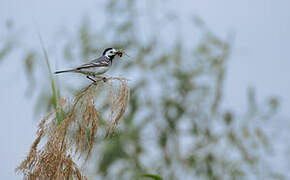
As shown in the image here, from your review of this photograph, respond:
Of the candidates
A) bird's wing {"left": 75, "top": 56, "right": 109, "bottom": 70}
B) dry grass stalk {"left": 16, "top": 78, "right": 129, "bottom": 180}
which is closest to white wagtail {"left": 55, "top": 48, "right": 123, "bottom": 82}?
bird's wing {"left": 75, "top": 56, "right": 109, "bottom": 70}

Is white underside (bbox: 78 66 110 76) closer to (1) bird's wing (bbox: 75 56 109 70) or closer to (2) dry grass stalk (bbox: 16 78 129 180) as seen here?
(1) bird's wing (bbox: 75 56 109 70)

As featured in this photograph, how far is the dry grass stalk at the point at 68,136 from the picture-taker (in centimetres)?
149

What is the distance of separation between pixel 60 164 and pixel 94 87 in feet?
0.91

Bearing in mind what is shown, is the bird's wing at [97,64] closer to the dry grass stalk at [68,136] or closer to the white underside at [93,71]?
the white underside at [93,71]

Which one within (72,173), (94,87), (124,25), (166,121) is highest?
(94,87)

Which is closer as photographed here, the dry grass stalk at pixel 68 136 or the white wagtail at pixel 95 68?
the dry grass stalk at pixel 68 136

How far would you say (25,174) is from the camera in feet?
4.95

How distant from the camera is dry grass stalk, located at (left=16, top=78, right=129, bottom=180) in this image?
1.49 meters

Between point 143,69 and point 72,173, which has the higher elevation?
point 72,173

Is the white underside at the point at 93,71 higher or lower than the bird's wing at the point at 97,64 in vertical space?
lower

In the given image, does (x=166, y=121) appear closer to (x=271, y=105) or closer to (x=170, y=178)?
(x=170, y=178)

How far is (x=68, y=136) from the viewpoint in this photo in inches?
60.5

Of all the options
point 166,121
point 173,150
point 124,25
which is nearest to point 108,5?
point 124,25

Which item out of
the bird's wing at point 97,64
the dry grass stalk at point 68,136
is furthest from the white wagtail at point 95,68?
the dry grass stalk at point 68,136
